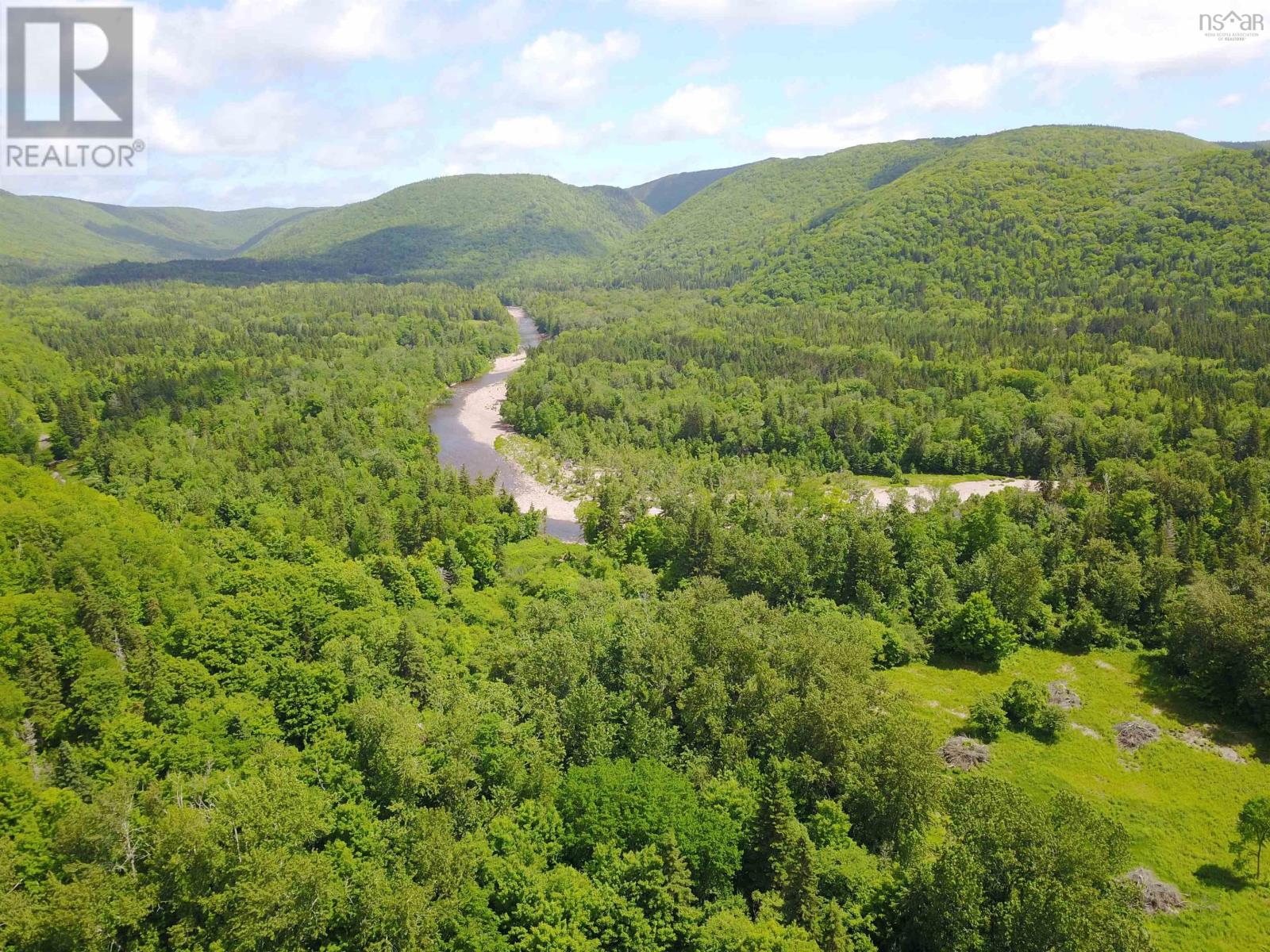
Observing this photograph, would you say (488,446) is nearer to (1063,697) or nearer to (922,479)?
(922,479)

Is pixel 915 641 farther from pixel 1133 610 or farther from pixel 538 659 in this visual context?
pixel 538 659

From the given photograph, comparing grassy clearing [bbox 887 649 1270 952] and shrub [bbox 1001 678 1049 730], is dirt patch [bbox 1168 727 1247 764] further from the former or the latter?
shrub [bbox 1001 678 1049 730]

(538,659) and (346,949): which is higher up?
(538,659)

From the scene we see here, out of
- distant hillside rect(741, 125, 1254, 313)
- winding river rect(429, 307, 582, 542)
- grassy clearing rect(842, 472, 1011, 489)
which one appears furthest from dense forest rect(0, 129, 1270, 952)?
distant hillside rect(741, 125, 1254, 313)

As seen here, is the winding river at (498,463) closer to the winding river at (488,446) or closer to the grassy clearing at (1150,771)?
the winding river at (488,446)

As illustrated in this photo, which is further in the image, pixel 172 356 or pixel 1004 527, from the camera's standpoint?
pixel 172 356

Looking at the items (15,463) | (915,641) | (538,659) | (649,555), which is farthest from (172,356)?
(915,641)
